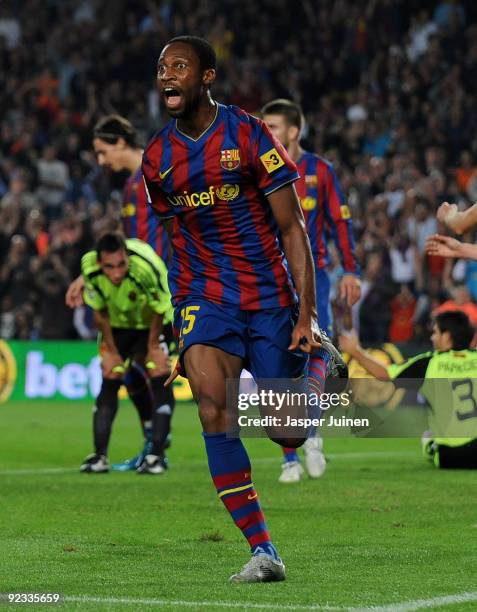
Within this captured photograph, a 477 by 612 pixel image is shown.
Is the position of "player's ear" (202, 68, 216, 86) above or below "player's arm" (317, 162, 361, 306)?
above

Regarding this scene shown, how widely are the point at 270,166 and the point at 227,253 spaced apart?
0.44 meters

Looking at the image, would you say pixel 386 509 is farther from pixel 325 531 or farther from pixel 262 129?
pixel 262 129

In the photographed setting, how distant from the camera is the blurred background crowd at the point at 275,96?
1981 cm

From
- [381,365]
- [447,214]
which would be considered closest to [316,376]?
[381,365]

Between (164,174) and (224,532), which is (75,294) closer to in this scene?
(224,532)

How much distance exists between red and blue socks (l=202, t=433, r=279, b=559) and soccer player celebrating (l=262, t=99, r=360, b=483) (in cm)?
418

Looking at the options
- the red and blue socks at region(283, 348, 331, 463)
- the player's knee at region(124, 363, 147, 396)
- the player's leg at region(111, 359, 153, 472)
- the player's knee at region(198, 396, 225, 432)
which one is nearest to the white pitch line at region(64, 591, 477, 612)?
the player's knee at region(198, 396, 225, 432)

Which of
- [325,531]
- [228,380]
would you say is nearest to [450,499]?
[325,531]

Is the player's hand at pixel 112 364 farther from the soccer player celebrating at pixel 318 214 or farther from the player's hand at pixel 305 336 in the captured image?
the player's hand at pixel 305 336

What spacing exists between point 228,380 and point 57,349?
13669 millimetres

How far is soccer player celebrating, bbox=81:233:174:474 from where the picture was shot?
35.6 feet

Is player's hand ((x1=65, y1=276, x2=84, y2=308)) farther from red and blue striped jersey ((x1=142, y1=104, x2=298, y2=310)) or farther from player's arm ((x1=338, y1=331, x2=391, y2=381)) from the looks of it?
red and blue striped jersey ((x1=142, y1=104, x2=298, y2=310))

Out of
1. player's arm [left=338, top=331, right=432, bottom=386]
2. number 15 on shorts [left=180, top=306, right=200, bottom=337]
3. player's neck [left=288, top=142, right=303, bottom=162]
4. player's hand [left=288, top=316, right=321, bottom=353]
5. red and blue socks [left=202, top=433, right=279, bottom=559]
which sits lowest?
red and blue socks [left=202, top=433, right=279, bottom=559]

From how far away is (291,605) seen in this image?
5.24m
